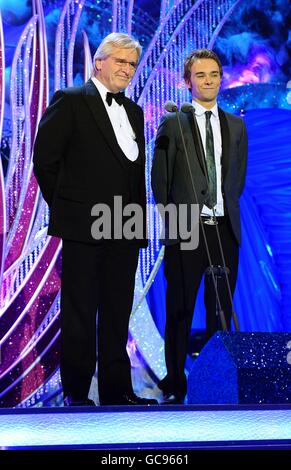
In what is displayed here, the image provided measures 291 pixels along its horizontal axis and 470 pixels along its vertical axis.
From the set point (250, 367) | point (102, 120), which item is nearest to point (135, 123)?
point (102, 120)

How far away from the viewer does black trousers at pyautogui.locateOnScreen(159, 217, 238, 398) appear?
13.2ft

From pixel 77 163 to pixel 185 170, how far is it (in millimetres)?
665

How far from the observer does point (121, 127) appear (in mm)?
3742

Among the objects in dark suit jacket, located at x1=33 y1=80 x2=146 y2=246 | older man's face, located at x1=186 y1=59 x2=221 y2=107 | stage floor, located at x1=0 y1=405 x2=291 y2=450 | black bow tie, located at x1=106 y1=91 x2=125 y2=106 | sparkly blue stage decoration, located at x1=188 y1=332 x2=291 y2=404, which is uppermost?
older man's face, located at x1=186 y1=59 x2=221 y2=107

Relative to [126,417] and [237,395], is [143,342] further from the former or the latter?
[126,417]

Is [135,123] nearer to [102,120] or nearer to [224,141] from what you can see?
[102,120]

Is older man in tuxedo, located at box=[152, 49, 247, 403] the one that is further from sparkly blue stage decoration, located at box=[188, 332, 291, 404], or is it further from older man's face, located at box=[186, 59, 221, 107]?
sparkly blue stage decoration, located at box=[188, 332, 291, 404]

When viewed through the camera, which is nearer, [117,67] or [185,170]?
[117,67]

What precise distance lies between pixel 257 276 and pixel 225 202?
1.42 meters

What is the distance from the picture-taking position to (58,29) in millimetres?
4629

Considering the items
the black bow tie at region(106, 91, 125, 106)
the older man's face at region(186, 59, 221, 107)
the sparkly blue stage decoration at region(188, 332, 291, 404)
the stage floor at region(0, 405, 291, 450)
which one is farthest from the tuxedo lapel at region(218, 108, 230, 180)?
the stage floor at region(0, 405, 291, 450)

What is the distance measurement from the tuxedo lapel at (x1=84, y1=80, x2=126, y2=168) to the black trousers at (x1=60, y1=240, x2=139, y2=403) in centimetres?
38

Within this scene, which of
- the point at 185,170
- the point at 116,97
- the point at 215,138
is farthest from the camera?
the point at 215,138

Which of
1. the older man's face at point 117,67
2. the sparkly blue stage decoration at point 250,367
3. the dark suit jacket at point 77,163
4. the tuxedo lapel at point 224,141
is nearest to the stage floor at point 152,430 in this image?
the sparkly blue stage decoration at point 250,367
